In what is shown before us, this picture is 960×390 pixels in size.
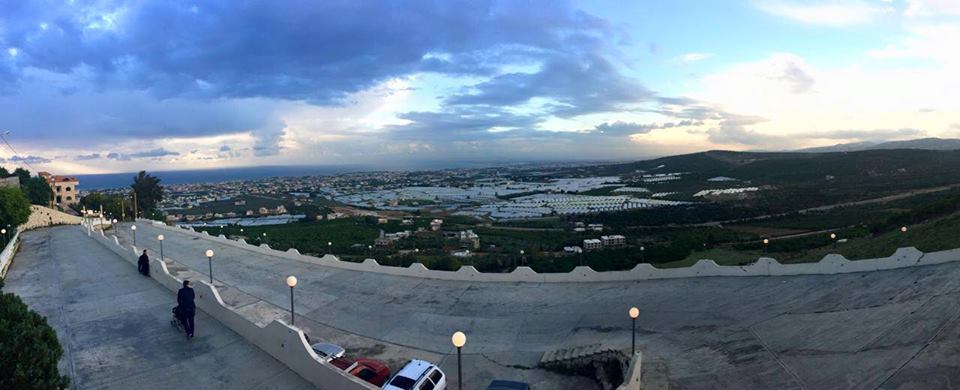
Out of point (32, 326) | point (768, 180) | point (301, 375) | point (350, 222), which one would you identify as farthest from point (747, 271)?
point (768, 180)

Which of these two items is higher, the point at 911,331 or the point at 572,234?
the point at 911,331

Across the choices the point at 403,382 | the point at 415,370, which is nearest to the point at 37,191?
the point at 415,370

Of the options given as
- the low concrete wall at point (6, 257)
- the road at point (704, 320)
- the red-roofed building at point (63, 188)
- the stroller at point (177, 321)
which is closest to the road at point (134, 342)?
the stroller at point (177, 321)

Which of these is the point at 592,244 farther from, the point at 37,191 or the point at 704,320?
the point at 37,191

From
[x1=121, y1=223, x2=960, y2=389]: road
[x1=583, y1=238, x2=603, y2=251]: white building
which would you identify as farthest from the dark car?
[x1=583, y1=238, x2=603, y2=251]: white building

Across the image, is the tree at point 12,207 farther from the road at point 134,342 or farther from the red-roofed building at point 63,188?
the red-roofed building at point 63,188

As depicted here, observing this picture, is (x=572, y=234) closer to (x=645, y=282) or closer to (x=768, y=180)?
(x=645, y=282)
